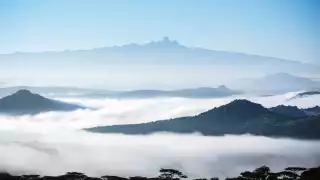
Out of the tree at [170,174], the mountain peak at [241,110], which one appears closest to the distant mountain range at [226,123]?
the mountain peak at [241,110]

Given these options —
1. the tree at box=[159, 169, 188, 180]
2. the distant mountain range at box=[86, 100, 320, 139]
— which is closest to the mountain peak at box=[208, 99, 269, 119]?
the distant mountain range at box=[86, 100, 320, 139]

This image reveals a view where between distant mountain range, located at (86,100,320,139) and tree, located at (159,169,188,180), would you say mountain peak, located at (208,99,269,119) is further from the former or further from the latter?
tree, located at (159,169,188,180)

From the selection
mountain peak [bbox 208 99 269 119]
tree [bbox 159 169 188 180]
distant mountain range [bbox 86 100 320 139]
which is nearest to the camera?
tree [bbox 159 169 188 180]

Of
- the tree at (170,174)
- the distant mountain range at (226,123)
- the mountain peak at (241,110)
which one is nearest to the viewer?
the tree at (170,174)

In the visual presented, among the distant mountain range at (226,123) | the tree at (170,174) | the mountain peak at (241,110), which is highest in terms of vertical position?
the mountain peak at (241,110)

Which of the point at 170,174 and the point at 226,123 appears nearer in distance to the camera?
the point at 170,174

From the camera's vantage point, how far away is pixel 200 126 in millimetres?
185250

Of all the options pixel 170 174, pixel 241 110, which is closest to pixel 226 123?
pixel 241 110

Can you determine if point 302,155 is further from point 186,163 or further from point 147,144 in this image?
point 147,144

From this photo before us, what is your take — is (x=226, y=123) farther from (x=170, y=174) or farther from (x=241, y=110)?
(x=170, y=174)

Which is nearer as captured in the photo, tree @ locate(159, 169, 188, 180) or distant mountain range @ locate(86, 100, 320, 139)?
tree @ locate(159, 169, 188, 180)

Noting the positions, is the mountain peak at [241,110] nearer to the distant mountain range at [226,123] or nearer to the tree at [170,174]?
the distant mountain range at [226,123]

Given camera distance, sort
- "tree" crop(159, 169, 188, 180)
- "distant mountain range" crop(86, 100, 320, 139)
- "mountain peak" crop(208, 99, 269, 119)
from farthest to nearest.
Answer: "mountain peak" crop(208, 99, 269, 119) < "distant mountain range" crop(86, 100, 320, 139) < "tree" crop(159, 169, 188, 180)

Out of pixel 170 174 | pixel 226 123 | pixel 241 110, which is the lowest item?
pixel 170 174
